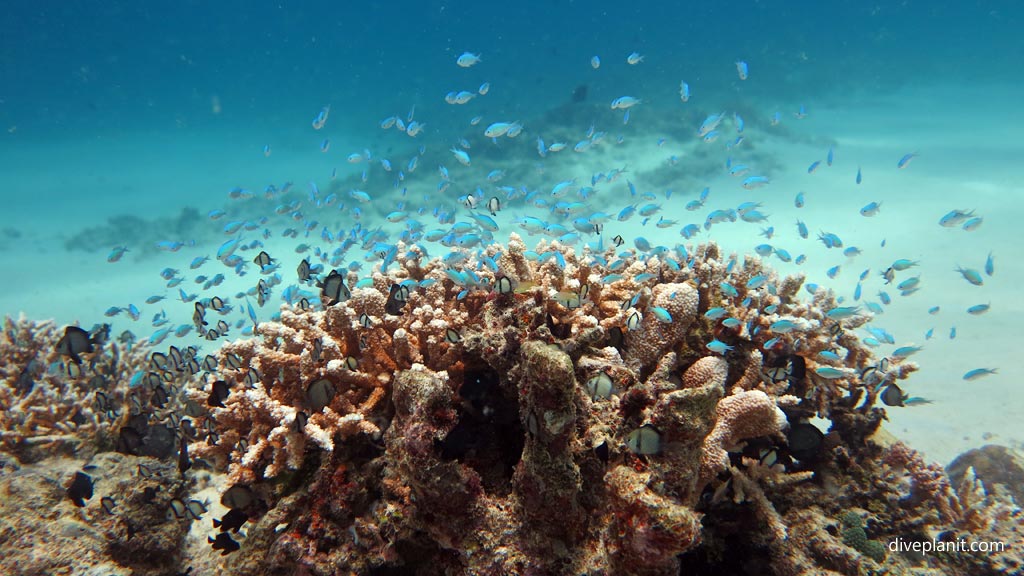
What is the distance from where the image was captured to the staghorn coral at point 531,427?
2434mm

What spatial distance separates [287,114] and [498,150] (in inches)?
1882

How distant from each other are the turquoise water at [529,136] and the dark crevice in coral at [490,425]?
7.01 m

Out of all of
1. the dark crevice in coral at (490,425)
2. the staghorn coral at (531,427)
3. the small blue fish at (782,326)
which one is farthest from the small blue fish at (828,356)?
the dark crevice in coral at (490,425)

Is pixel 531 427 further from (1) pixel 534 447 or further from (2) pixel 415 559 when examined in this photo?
(2) pixel 415 559

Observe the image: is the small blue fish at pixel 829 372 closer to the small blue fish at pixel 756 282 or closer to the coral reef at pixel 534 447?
the coral reef at pixel 534 447

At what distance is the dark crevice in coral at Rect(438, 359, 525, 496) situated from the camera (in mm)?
2908

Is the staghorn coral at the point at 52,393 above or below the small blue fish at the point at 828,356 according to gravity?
below

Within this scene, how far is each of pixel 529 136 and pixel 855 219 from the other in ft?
62.1

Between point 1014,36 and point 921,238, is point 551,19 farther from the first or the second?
point 921,238

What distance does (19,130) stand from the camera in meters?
48.7

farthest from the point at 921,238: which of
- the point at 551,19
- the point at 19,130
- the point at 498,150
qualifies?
the point at 19,130

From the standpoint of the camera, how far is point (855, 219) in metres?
20.4

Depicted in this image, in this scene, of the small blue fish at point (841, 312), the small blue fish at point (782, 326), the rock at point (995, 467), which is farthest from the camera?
the rock at point (995, 467)

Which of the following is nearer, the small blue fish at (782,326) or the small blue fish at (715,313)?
the small blue fish at (715,313)
